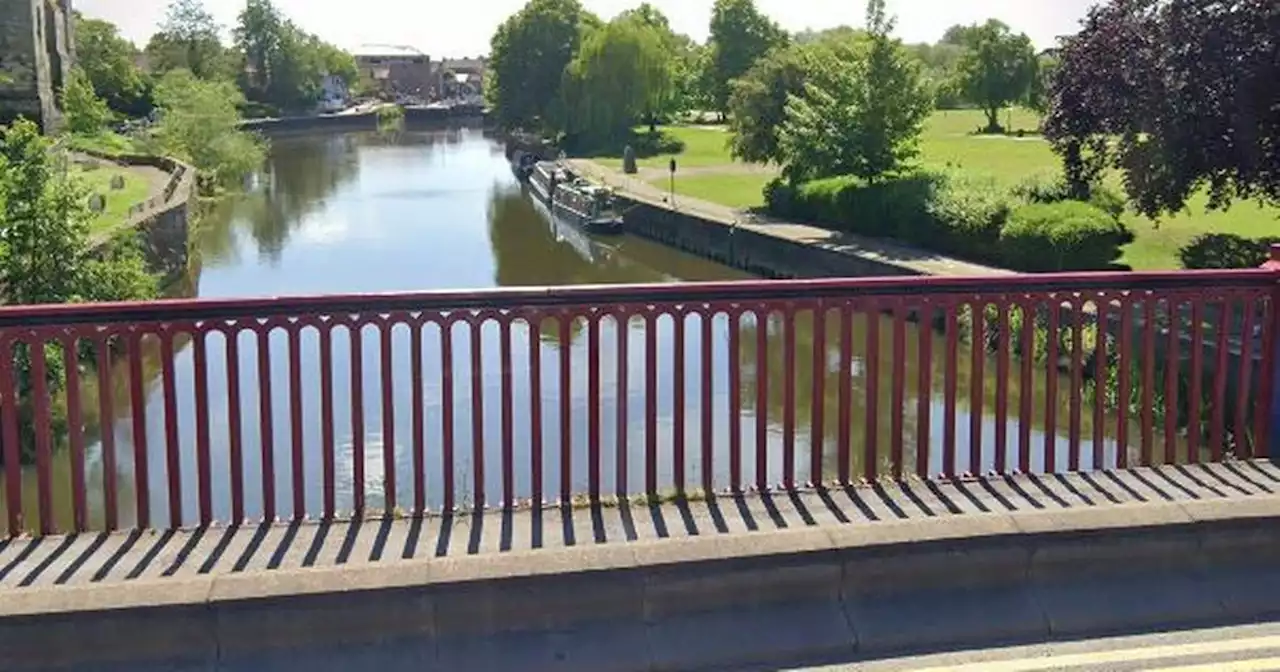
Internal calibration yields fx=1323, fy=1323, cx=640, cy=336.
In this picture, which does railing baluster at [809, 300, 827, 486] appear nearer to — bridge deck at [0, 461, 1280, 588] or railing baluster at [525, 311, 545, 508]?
bridge deck at [0, 461, 1280, 588]

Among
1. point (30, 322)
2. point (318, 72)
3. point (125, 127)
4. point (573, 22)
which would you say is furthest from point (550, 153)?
point (318, 72)

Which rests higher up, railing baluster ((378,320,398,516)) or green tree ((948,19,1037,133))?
green tree ((948,19,1037,133))

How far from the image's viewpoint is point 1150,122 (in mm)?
17844

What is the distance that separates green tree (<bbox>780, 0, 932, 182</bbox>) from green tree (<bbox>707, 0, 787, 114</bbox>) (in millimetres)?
40606

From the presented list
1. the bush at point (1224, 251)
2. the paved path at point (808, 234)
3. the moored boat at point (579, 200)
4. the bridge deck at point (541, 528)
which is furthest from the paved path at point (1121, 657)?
the moored boat at point (579, 200)

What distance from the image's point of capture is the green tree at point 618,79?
196 ft

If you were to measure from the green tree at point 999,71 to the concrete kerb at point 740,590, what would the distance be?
65.3 m

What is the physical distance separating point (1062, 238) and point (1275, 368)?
52.2 feet

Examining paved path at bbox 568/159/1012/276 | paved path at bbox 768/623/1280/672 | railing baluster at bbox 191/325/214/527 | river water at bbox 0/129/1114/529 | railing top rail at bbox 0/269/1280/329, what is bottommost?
river water at bbox 0/129/1114/529

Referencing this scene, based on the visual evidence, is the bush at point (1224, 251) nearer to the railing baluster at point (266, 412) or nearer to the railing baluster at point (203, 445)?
the railing baluster at point (266, 412)

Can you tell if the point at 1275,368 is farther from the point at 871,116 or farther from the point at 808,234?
the point at 871,116

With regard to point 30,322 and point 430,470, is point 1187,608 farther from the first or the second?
point 430,470

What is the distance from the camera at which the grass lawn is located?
25.7 meters

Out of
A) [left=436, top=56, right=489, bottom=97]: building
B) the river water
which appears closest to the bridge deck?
the river water
